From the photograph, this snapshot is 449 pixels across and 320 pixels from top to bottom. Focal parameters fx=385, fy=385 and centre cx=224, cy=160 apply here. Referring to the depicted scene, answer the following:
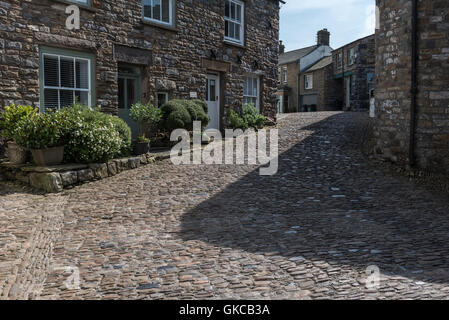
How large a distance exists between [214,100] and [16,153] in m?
7.37

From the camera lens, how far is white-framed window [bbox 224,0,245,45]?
1388 cm

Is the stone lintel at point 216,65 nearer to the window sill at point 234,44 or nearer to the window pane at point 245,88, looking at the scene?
the window sill at point 234,44

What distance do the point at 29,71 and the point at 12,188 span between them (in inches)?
105

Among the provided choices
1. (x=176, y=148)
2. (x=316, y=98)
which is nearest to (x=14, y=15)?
(x=176, y=148)

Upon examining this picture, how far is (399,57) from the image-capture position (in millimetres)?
8375

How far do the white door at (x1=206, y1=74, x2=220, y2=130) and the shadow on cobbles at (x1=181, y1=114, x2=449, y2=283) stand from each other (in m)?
5.40

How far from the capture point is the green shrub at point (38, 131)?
712cm

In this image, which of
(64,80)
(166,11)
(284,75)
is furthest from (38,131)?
(284,75)

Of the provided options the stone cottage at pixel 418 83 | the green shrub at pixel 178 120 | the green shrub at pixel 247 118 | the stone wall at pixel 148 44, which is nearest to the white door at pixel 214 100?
the stone wall at pixel 148 44

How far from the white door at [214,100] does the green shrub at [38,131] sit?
6670 mm

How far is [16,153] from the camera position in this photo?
299 inches

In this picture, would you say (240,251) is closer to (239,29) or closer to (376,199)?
(376,199)

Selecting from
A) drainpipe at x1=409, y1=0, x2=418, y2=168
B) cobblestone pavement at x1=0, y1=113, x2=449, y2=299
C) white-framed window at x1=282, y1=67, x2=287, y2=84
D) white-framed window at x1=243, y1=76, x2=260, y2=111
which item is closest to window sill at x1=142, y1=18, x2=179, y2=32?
white-framed window at x1=243, y1=76, x2=260, y2=111

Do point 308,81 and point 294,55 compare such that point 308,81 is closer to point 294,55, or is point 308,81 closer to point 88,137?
point 294,55
